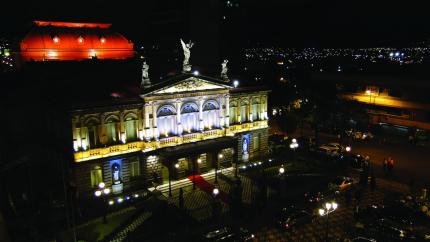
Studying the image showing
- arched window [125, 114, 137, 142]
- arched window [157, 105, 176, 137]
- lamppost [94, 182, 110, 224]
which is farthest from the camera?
arched window [157, 105, 176, 137]

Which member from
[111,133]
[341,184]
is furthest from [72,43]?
[341,184]

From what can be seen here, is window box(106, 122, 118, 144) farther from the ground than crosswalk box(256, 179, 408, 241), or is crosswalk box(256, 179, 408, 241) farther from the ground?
window box(106, 122, 118, 144)

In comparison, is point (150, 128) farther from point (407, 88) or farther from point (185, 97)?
point (407, 88)

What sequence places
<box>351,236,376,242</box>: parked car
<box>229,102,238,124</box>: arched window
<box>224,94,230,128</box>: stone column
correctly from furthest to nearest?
<box>229,102,238,124</box>: arched window < <box>224,94,230,128</box>: stone column < <box>351,236,376,242</box>: parked car

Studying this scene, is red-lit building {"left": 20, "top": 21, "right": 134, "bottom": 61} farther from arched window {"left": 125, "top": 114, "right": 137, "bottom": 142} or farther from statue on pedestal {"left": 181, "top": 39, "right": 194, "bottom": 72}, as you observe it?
statue on pedestal {"left": 181, "top": 39, "right": 194, "bottom": 72}

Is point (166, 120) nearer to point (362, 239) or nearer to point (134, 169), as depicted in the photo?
point (134, 169)

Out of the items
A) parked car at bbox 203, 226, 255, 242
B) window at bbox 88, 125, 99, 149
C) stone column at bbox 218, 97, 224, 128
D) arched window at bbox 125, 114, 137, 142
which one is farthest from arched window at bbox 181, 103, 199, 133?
parked car at bbox 203, 226, 255, 242

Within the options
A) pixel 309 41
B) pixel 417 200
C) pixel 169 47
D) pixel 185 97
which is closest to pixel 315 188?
pixel 417 200
